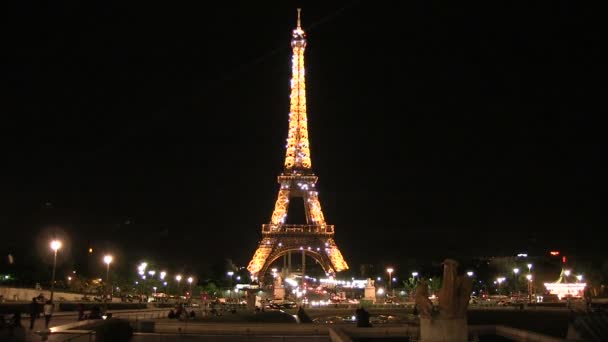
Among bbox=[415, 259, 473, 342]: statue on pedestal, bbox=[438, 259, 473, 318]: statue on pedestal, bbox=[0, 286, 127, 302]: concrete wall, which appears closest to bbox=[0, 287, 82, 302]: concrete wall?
bbox=[0, 286, 127, 302]: concrete wall

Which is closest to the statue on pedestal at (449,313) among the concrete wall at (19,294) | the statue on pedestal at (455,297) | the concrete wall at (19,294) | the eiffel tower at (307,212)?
the statue on pedestal at (455,297)

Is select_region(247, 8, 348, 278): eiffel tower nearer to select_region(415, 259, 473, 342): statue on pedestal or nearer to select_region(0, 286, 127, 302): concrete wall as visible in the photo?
select_region(0, 286, 127, 302): concrete wall

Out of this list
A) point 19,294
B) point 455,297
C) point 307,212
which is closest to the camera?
point 455,297

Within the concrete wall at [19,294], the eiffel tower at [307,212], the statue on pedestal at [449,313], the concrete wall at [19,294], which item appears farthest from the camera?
the eiffel tower at [307,212]

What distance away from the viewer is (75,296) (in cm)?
5431

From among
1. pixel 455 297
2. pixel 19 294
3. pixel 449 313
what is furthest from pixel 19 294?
pixel 455 297

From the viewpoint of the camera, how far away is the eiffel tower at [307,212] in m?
84.9

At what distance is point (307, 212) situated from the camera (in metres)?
87.2

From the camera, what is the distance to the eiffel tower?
279ft

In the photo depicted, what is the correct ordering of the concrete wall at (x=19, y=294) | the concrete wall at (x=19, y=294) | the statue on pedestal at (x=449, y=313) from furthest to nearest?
1. the concrete wall at (x=19, y=294)
2. the concrete wall at (x=19, y=294)
3. the statue on pedestal at (x=449, y=313)

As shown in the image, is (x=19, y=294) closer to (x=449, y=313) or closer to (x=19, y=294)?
(x=19, y=294)

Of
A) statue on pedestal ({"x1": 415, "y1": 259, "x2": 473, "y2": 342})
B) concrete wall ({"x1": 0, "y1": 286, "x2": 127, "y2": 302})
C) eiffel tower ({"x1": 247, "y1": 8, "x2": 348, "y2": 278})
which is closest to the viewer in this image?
statue on pedestal ({"x1": 415, "y1": 259, "x2": 473, "y2": 342})

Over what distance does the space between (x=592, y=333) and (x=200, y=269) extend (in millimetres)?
97456

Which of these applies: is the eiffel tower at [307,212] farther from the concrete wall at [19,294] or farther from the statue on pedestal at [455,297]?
the statue on pedestal at [455,297]
